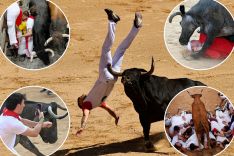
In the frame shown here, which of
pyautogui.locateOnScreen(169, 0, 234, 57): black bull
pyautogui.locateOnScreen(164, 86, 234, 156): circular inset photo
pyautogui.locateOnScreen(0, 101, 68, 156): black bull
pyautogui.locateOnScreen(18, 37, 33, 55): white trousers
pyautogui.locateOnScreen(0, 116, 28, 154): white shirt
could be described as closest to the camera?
pyautogui.locateOnScreen(0, 116, 28, 154): white shirt

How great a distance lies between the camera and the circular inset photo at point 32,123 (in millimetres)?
11445

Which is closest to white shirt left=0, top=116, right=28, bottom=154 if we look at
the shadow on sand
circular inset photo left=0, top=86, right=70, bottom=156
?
circular inset photo left=0, top=86, right=70, bottom=156

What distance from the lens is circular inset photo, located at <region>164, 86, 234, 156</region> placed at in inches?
453

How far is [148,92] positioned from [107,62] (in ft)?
2.15

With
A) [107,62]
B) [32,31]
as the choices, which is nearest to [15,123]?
[107,62]

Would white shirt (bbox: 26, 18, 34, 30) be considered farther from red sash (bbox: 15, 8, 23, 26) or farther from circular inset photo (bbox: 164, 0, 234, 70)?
circular inset photo (bbox: 164, 0, 234, 70)

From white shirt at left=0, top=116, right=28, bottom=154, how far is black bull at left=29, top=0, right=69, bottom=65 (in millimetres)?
1604

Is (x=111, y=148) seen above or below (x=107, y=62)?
below

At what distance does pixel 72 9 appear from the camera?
19.5 metres

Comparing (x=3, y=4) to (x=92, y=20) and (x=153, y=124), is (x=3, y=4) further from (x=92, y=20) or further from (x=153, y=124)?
(x=153, y=124)

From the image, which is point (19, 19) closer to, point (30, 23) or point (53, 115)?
point (30, 23)

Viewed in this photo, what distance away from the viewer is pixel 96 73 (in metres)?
16.0

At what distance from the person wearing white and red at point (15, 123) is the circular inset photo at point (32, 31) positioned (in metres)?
1.15

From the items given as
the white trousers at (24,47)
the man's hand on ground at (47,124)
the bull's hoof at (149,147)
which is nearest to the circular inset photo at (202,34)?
the bull's hoof at (149,147)
